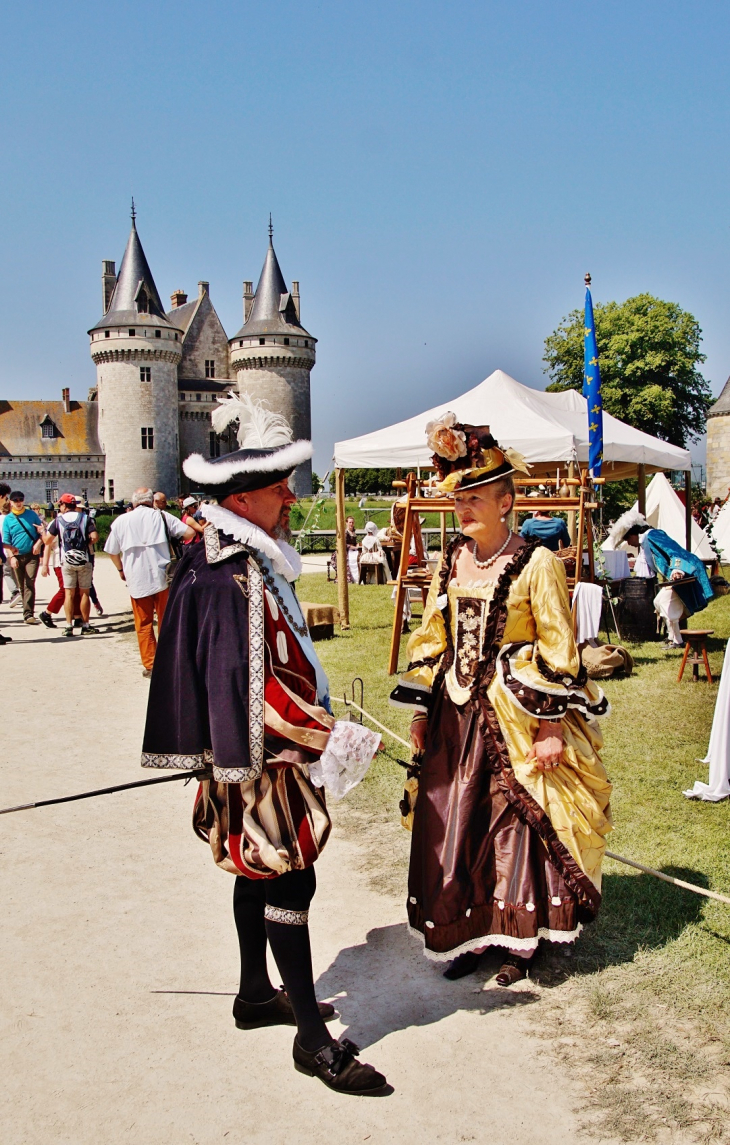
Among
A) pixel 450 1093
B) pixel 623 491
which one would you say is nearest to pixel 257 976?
pixel 450 1093

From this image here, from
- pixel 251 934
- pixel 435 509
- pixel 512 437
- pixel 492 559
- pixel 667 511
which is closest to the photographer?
pixel 251 934

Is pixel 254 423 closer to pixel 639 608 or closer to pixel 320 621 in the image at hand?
pixel 320 621

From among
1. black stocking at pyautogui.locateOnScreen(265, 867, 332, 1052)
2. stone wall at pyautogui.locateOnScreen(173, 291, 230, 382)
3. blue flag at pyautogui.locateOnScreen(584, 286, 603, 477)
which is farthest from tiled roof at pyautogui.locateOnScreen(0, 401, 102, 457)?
black stocking at pyautogui.locateOnScreen(265, 867, 332, 1052)

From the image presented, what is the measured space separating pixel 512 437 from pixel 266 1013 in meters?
7.35

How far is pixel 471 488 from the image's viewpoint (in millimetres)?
3164

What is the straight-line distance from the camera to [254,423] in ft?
9.10

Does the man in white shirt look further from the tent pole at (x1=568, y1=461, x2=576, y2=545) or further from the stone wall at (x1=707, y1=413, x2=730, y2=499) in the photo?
the stone wall at (x1=707, y1=413, x2=730, y2=499)

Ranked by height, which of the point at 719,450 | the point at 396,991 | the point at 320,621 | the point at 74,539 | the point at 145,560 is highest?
the point at 719,450

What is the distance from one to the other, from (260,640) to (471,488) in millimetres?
1103

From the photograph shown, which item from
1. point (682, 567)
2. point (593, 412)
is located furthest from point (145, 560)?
point (682, 567)

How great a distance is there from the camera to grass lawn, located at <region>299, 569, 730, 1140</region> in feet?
8.05

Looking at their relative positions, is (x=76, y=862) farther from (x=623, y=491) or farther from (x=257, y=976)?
(x=623, y=491)

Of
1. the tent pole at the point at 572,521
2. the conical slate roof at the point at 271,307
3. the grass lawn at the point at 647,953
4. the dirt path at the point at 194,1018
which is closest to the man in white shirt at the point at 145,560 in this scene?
the grass lawn at the point at 647,953

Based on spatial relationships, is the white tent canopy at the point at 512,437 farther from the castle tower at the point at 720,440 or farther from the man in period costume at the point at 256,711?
the castle tower at the point at 720,440
